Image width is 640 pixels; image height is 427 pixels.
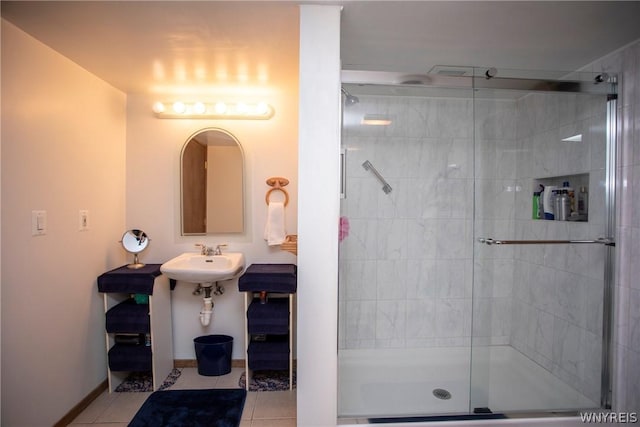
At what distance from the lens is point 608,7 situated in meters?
1.51

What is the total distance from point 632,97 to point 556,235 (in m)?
0.88

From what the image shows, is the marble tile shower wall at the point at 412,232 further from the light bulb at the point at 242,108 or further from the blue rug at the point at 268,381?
the light bulb at the point at 242,108

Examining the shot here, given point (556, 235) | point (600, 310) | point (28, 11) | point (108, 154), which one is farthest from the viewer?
point (108, 154)

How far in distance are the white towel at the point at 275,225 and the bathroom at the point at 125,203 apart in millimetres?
128

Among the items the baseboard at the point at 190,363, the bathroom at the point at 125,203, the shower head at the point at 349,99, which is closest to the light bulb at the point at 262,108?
the bathroom at the point at 125,203

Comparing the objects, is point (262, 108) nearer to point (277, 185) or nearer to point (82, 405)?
point (277, 185)

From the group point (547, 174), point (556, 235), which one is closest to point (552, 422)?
point (556, 235)

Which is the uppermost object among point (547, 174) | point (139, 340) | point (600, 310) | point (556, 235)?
point (547, 174)

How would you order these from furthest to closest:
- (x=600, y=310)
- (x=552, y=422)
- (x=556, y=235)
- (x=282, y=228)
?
(x=282, y=228), (x=556, y=235), (x=600, y=310), (x=552, y=422)

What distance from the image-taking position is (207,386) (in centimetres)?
230

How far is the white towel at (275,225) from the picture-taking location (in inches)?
96.0

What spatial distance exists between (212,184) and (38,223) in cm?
110

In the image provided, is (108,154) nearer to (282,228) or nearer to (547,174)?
(282,228)
